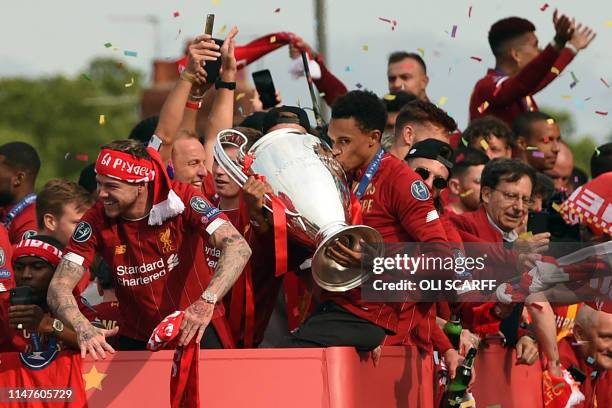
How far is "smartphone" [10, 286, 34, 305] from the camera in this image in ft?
25.4

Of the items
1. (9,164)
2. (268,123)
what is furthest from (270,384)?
(9,164)

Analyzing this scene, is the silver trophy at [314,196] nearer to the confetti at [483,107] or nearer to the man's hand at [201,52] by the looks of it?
the man's hand at [201,52]

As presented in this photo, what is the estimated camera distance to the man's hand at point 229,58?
966cm

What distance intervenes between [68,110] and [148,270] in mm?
70525

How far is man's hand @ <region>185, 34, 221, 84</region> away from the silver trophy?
1637mm

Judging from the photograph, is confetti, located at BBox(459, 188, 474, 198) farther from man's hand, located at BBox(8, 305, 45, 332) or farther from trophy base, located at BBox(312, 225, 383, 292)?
man's hand, located at BBox(8, 305, 45, 332)

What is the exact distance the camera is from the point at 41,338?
7.70 m

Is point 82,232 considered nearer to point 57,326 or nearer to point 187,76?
point 57,326

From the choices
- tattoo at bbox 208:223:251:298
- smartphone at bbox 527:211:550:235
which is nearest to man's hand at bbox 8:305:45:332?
tattoo at bbox 208:223:251:298

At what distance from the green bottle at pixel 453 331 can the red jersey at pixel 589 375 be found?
5.89ft

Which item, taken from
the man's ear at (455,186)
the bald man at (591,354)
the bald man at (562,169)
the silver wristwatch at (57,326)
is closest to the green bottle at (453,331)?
the bald man at (591,354)

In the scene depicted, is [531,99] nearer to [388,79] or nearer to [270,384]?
[388,79]

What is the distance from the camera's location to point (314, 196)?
729cm

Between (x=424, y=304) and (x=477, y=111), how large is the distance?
450 centimetres
